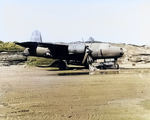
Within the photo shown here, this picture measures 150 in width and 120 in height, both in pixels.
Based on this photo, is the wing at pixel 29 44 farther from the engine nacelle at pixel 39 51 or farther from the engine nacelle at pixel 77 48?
the engine nacelle at pixel 77 48

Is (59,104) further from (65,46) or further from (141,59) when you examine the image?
(141,59)

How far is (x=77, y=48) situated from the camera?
15219mm

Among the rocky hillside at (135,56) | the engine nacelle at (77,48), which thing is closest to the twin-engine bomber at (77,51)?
the engine nacelle at (77,48)

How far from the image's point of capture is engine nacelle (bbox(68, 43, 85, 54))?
15102 millimetres

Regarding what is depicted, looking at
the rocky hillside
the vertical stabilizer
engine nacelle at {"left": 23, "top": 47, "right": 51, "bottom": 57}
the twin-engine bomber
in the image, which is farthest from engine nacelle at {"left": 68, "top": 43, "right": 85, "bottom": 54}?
the rocky hillside

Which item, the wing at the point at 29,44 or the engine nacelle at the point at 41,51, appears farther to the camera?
the engine nacelle at the point at 41,51

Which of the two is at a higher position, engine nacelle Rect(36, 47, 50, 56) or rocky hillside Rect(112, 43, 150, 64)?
engine nacelle Rect(36, 47, 50, 56)

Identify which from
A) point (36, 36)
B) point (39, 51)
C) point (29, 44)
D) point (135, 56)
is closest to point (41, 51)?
point (39, 51)

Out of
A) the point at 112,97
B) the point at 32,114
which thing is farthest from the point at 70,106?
the point at 112,97

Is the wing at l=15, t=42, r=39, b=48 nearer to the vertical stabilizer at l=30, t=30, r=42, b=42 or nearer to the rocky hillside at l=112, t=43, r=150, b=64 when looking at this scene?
the vertical stabilizer at l=30, t=30, r=42, b=42

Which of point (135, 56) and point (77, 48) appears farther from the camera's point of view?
point (135, 56)

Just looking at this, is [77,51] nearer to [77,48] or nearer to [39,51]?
[77,48]

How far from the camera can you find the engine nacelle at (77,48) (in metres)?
15.1

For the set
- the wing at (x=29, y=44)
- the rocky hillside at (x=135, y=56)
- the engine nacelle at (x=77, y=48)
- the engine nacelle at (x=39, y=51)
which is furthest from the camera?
the rocky hillside at (x=135, y=56)
